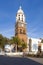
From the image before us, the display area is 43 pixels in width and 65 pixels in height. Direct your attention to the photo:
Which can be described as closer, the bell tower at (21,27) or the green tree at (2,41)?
the green tree at (2,41)

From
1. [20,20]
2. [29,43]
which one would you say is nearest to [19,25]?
[20,20]

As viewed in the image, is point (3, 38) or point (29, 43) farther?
point (29, 43)

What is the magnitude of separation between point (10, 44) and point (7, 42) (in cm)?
187

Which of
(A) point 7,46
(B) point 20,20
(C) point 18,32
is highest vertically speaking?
(B) point 20,20

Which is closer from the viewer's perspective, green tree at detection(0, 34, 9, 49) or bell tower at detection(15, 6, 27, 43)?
green tree at detection(0, 34, 9, 49)

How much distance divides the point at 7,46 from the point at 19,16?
64.4 ft

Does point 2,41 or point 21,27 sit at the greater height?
point 21,27

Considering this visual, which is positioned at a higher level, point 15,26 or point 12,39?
point 15,26

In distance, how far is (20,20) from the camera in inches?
4353

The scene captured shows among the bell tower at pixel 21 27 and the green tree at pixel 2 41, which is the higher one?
the bell tower at pixel 21 27

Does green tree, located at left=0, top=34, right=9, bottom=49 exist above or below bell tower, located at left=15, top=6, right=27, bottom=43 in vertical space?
below

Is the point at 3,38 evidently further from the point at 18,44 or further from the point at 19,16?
the point at 19,16

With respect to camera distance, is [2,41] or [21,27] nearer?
[2,41]

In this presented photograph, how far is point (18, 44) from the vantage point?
100250 mm
